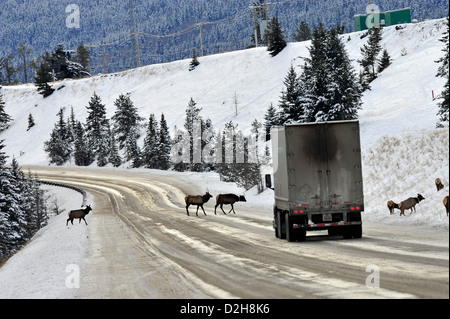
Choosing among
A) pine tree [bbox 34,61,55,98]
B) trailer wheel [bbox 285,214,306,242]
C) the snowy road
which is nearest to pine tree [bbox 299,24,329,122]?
the snowy road

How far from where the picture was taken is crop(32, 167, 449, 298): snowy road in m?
9.50

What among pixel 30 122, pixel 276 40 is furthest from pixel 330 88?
pixel 30 122

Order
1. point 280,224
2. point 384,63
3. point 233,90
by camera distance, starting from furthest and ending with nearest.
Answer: point 233,90 < point 384,63 < point 280,224

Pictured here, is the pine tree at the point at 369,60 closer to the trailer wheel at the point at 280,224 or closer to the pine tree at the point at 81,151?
the pine tree at the point at 81,151

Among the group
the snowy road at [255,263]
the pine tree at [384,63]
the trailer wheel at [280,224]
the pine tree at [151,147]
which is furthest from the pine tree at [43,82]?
the trailer wheel at [280,224]

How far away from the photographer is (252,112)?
3568 inches

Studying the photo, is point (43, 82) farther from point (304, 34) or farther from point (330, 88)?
point (330, 88)

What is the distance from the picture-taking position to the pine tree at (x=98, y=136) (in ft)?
299

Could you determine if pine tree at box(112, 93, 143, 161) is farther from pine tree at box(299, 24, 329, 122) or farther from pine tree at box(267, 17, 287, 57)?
pine tree at box(299, 24, 329, 122)

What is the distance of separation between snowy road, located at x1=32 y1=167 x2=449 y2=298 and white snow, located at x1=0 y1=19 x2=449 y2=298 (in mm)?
1150

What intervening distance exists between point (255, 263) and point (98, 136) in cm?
8436

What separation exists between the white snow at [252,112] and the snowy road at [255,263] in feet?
3.77

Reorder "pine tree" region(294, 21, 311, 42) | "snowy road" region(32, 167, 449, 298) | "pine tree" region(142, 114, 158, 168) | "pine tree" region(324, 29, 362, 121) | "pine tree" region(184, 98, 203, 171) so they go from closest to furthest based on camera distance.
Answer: "snowy road" region(32, 167, 449, 298)
"pine tree" region(324, 29, 362, 121)
"pine tree" region(184, 98, 203, 171)
"pine tree" region(142, 114, 158, 168)
"pine tree" region(294, 21, 311, 42)

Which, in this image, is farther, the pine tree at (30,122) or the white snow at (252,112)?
the pine tree at (30,122)
